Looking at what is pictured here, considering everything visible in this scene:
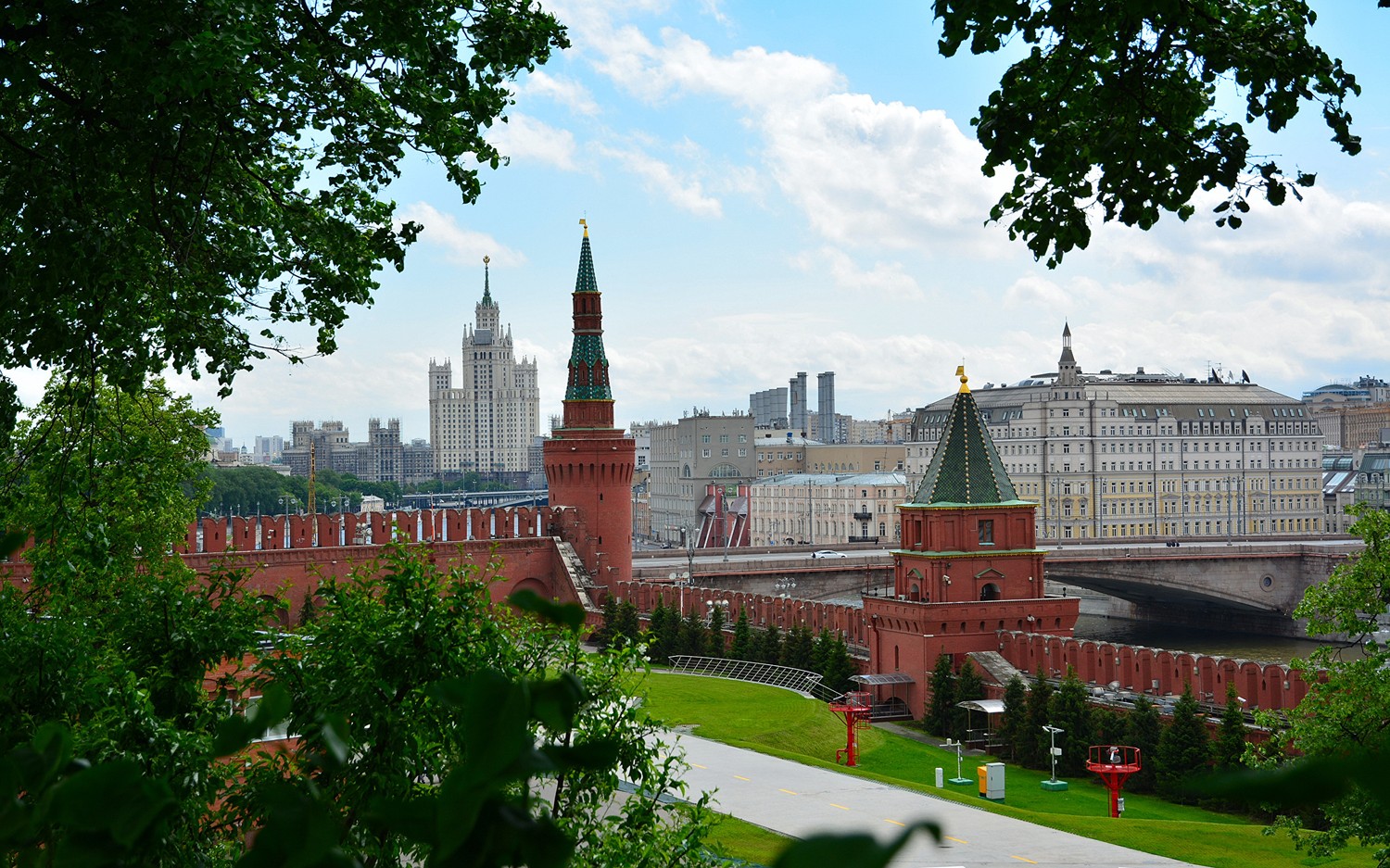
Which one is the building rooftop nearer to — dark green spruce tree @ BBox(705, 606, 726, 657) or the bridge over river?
the bridge over river

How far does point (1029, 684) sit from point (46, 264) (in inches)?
1045

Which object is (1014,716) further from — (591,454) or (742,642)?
(591,454)

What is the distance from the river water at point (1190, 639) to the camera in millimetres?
53844

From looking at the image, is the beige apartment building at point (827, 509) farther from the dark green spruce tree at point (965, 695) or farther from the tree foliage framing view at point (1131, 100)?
the tree foliage framing view at point (1131, 100)

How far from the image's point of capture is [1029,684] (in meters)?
31.3

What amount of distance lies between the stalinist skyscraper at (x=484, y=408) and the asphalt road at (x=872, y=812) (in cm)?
16643

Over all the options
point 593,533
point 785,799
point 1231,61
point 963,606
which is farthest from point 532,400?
point 1231,61

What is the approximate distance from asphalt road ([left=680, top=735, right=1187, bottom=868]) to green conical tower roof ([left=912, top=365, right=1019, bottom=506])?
45.4ft

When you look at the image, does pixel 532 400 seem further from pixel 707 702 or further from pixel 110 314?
pixel 110 314

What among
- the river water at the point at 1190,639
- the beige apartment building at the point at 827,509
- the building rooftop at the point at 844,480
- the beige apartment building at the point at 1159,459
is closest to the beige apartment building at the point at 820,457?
the beige apartment building at the point at 827,509

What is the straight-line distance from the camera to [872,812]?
19344 millimetres

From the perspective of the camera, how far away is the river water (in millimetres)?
53844

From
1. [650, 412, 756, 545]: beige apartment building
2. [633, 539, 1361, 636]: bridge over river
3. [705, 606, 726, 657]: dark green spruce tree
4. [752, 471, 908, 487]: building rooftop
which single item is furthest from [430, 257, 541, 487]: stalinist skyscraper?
[705, 606, 726, 657]: dark green spruce tree

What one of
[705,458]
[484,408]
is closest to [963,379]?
[705,458]
